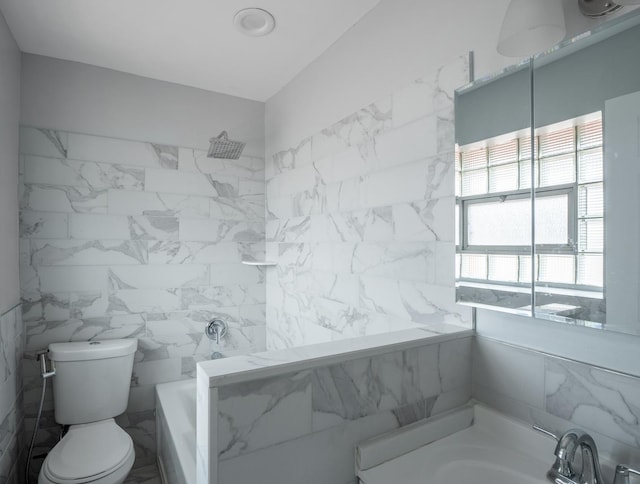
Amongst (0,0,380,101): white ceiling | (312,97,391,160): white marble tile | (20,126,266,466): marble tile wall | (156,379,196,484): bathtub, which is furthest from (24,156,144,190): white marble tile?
(156,379,196,484): bathtub

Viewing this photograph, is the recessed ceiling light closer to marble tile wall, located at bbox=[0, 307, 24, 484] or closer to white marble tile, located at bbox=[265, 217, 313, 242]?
white marble tile, located at bbox=[265, 217, 313, 242]

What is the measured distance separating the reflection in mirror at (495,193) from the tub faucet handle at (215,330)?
1.93 m

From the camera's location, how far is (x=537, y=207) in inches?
46.1

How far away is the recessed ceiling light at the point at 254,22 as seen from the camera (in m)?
1.89

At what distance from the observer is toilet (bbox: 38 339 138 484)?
1893 mm

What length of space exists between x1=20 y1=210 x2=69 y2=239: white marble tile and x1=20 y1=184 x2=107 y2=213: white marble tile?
3 cm

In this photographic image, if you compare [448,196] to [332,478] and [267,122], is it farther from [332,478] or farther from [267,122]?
[267,122]

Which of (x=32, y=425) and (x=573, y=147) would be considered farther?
(x=32, y=425)

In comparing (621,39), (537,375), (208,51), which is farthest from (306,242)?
(621,39)

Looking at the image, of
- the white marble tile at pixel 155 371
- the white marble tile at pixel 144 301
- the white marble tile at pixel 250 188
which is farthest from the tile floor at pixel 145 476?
the white marble tile at pixel 250 188

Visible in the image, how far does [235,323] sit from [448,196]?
200cm

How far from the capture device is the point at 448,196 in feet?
4.78

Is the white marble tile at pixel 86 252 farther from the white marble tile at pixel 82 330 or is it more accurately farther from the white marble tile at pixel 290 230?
the white marble tile at pixel 290 230

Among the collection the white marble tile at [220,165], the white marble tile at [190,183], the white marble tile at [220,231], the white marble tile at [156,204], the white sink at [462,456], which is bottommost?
the white sink at [462,456]
